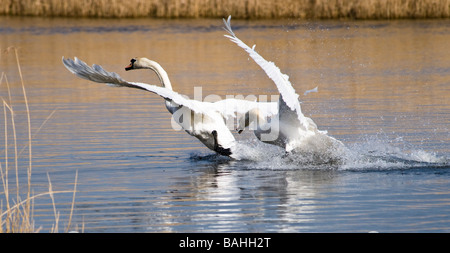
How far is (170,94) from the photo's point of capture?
10.4 metres

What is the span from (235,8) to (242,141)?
70.5 feet

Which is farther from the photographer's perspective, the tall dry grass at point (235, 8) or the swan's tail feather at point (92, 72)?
the tall dry grass at point (235, 8)

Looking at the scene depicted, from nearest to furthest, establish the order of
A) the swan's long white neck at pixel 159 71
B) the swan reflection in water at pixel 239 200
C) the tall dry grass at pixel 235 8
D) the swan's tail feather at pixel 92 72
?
the swan reflection in water at pixel 239 200 → the swan's tail feather at pixel 92 72 → the swan's long white neck at pixel 159 71 → the tall dry grass at pixel 235 8

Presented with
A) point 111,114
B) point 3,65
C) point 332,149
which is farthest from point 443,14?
point 332,149

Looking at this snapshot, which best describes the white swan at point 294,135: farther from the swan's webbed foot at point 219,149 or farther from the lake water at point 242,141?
the swan's webbed foot at point 219,149

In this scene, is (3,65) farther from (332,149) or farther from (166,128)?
(332,149)

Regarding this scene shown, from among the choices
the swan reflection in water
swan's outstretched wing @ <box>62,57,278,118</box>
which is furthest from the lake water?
swan's outstretched wing @ <box>62,57,278,118</box>

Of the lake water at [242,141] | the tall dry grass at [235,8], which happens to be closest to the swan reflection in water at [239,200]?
the lake water at [242,141]

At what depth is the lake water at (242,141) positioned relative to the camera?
318 inches

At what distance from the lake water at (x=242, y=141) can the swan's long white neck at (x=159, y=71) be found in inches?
38.0

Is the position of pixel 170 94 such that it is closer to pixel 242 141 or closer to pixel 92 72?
pixel 92 72

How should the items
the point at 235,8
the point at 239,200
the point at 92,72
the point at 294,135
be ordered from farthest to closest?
the point at 235,8
the point at 294,135
the point at 92,72
the point at 239,200

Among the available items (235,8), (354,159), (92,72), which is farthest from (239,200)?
(235,8)

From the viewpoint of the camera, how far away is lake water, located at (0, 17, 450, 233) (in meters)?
8.09
